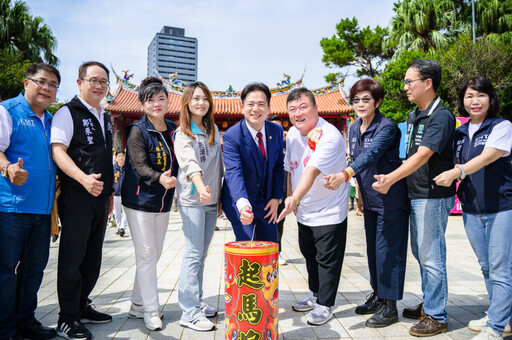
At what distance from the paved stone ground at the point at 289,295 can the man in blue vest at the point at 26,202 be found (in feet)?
1.60

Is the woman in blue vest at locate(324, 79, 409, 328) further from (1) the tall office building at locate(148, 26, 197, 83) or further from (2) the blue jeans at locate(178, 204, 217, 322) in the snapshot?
(1) the tall office building at locate(148, 26, 197, 83)

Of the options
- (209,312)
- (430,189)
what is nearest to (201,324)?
(209,312)

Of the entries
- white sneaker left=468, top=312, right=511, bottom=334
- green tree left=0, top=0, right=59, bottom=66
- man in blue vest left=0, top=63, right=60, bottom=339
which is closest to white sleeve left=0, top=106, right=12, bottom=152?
man in blue vest left=0, top=63, right=60, bottom=339

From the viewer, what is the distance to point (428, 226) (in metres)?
2.89

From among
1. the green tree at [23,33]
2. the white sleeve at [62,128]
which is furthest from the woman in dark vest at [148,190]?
the green tree at [23,33]

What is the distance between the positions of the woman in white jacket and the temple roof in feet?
55.9

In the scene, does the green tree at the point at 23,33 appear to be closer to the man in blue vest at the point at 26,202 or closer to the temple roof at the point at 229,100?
the temple roof at the point at 229,100

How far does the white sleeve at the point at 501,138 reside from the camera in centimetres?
269

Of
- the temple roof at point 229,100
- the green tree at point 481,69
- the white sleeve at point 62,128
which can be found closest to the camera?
the white sleeve at point 62,128

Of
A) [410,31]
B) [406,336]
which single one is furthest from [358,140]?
[410,31]

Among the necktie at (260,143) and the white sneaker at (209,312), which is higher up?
the necktie at (260,143)

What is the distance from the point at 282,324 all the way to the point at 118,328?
1411mm

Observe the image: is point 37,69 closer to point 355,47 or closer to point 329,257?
point 329,257

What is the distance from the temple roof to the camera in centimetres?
2012
